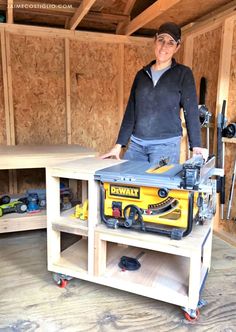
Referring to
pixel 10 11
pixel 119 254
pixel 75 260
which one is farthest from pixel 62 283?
pixel 10 11

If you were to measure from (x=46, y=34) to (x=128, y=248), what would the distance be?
99.0 inches

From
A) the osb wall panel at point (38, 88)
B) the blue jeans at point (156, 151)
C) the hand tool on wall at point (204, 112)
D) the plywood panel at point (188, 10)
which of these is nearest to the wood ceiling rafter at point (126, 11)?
the plywood panel at point (188, 10)

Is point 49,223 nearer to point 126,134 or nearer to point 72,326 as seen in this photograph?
point 72,326

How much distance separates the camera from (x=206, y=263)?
5.78ft

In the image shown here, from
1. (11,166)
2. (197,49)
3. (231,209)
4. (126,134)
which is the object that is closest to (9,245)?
(11,166)

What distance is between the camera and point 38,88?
3293 mm

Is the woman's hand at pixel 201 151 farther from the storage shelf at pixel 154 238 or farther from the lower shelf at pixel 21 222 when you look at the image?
the lower shelf at pixel 21 222

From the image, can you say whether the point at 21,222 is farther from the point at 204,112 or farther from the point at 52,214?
the point at 204,112

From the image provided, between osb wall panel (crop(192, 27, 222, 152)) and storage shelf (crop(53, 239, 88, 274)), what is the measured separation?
65.7 inches

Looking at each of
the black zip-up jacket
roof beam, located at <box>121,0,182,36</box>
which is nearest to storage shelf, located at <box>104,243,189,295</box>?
the black zip-up jacket

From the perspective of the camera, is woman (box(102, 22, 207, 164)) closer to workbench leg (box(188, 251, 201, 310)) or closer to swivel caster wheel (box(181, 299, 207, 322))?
workbench leg (box(188, 251, 201, 310))

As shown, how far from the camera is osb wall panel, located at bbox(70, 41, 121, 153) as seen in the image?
11.2 feet

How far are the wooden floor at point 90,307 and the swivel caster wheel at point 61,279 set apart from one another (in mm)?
28

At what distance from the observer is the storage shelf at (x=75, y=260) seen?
166 centimetres
